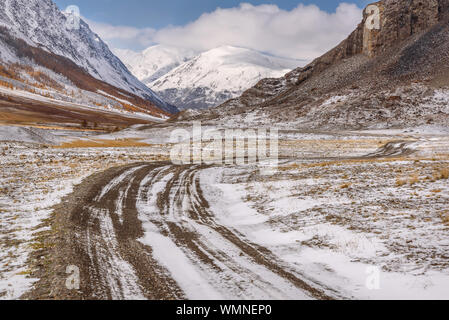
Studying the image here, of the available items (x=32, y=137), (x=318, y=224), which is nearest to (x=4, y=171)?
(x=318, y=224)

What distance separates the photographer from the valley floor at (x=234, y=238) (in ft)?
22.7

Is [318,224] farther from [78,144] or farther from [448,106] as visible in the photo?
[448,106]

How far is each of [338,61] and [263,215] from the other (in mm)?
137511

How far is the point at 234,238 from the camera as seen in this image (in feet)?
34.9

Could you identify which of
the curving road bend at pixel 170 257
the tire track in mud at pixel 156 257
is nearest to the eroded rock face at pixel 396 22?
the curving road bend at pixel 170 257

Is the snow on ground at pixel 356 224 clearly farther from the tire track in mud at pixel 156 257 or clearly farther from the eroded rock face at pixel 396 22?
the eroded rock face at pixel 396 22

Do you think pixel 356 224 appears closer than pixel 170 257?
No

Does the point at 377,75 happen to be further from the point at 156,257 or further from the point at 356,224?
the point at 156,257

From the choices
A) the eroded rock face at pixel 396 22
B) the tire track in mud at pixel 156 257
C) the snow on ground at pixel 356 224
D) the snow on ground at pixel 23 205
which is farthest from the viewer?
the eroded rock face at pixel 396 22

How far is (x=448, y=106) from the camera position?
278 ft

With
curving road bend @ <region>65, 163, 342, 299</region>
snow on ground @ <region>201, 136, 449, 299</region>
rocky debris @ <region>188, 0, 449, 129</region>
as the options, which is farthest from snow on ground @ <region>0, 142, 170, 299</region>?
rocky debris @ <region>188, 0, 449, 129</region>

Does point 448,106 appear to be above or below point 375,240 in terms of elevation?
above

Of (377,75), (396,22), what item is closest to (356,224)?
(377,75)
